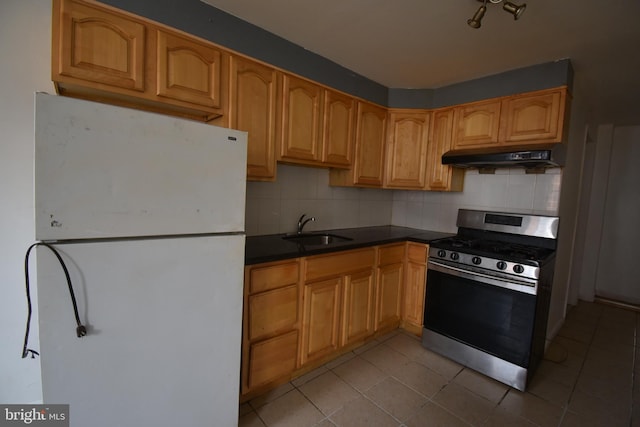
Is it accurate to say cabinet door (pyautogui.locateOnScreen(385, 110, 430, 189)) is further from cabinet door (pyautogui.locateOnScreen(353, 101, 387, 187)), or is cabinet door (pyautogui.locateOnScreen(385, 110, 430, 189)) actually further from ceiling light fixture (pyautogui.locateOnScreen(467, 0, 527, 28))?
ceiling light fixture (pyautogui.locateOnScreen(467, 0, 527, 28))

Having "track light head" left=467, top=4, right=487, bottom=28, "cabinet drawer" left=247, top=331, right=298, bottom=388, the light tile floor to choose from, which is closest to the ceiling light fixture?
"track light head" left=467, top=4, right=487, bottom=28

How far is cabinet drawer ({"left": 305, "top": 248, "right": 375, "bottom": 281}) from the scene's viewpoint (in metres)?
1.89

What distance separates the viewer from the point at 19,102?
133 cm

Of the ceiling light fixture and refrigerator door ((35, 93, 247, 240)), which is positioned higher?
the ceiling light fixture

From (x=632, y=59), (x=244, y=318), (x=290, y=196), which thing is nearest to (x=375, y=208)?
(x=290, y=196)

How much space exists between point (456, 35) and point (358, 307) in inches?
80.7

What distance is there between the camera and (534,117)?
2201 mm

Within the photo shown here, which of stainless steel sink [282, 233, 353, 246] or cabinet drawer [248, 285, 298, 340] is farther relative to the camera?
stainless steel sink [282, 233, 353, 246]

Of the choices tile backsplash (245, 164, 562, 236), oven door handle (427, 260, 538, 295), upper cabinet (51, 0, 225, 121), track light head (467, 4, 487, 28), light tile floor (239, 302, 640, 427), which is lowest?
light tile floor (239, 302, 640, 427)

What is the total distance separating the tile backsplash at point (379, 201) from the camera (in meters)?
2.32

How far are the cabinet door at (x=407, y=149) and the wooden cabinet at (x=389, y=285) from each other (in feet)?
2.32

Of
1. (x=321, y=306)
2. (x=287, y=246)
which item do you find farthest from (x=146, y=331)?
(x=321, y=306)

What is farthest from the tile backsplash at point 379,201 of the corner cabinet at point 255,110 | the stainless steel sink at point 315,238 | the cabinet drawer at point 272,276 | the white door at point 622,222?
the white door at point 622,222

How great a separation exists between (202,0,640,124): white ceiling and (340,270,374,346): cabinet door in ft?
5.63
